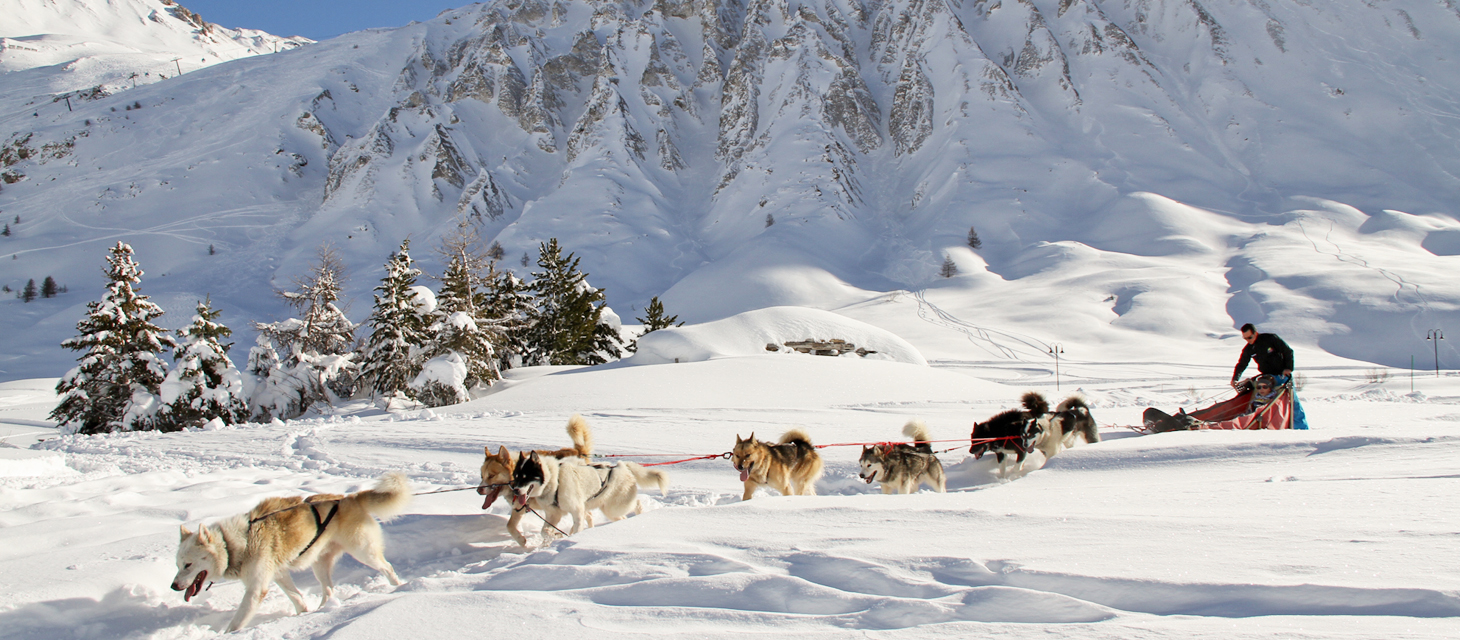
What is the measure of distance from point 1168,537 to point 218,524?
5341mm

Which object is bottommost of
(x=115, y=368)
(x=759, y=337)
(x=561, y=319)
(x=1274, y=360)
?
(x=1274, y=360)

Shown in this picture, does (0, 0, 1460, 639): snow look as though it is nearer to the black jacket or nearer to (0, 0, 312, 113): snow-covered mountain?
the black jacket

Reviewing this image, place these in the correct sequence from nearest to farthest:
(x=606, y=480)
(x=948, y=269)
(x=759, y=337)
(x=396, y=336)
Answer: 1. (x=606, y=480)
2. (x=396, y=336)
3. (x=759, y=337)
4. (x=948, y=269)

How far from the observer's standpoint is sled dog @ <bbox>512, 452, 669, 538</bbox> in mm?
4926

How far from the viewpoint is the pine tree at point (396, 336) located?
20141mm

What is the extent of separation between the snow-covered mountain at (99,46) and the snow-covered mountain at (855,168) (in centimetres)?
2097

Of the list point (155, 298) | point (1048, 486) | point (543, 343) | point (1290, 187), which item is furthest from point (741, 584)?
point (1290, 187)

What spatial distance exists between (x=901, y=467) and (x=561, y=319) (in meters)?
21.1

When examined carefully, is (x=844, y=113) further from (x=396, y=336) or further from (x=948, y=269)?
(x=396, y=336)

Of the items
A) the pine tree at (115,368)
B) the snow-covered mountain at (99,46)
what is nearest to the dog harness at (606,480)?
the pine tree at (115,368)

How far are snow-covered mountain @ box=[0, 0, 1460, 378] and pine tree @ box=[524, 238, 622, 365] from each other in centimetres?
2332

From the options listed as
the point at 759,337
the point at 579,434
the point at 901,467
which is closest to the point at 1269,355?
the point at 901,467

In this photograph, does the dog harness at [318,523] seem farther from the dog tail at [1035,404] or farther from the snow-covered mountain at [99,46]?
the snow-covered mountain at [99,46]

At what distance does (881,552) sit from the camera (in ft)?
11.6
